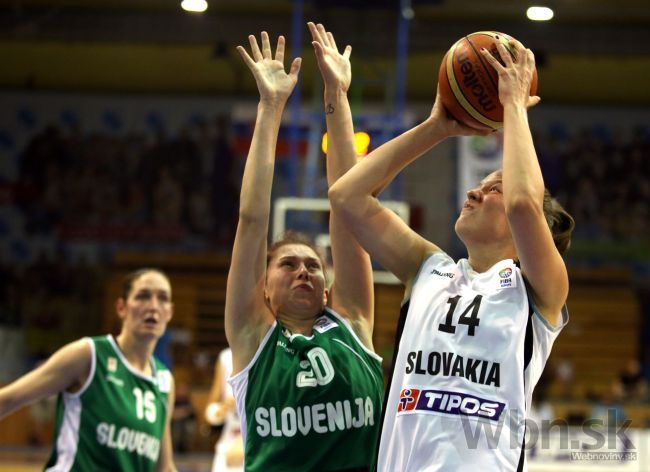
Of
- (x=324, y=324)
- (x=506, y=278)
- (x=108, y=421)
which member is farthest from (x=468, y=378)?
(x=108, y=421)

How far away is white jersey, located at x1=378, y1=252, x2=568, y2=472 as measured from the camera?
2.59 meters

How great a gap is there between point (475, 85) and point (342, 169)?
1.80ft

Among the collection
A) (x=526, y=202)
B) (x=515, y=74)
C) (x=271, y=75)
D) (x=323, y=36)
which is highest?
(x=323, y=36)

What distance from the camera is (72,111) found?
15750 mm

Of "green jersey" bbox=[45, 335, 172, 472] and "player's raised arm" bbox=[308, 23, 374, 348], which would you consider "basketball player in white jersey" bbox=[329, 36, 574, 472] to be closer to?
"player's raised arm" bbox=[308, 23, 374, 348]

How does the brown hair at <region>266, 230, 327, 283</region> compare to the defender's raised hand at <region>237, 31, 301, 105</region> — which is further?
the brown hair at <region>266, 230, 327, 283</region>

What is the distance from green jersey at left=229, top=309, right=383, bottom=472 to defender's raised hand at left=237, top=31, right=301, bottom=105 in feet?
2.45

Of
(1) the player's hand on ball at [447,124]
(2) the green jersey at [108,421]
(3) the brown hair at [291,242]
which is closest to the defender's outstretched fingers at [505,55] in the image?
(1) the player's hand on ball at [447,124]

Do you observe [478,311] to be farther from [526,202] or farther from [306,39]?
[306,39]

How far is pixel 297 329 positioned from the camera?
327 cm

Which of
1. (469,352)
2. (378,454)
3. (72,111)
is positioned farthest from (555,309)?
(72,111)

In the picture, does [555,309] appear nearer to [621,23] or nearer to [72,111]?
[621,23]
